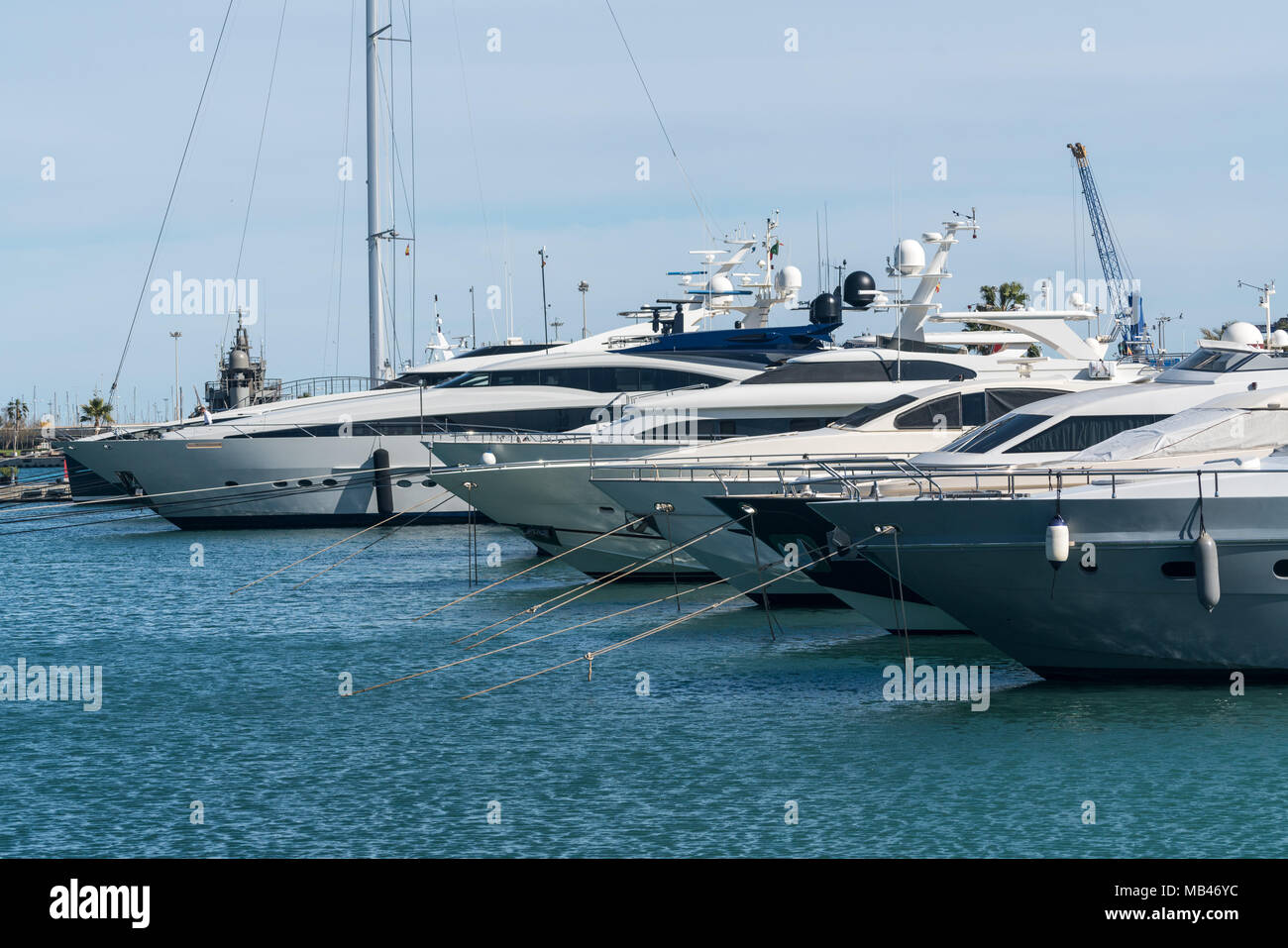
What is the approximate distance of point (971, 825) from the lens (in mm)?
12617

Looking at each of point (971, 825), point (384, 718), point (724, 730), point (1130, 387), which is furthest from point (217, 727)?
point (1130, 387)

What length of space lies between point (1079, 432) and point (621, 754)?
8.28 meters

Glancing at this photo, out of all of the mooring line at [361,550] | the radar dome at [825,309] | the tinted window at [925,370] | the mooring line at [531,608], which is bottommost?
the mooring line at [361,550]

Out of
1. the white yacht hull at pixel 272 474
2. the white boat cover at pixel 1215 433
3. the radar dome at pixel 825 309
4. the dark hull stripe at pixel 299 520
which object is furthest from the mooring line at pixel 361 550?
the white boat cover at pixel 1215 433

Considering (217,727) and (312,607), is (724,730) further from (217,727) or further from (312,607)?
(312,607)

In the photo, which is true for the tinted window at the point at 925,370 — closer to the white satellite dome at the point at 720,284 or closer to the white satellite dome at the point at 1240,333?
the white satellite dome at the point at 1240,333

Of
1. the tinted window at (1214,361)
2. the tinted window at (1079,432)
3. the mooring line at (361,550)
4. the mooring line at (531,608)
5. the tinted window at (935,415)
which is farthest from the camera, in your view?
the mooring line at (361,550)

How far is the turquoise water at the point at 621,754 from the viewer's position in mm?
12570

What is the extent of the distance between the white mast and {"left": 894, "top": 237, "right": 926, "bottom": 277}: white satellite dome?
51.0 ft

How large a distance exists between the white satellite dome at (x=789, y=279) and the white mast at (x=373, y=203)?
11842 millimetres

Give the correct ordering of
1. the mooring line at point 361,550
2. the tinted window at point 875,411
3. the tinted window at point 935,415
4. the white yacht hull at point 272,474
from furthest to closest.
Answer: the white yacht hull at point 272,474
the mooring line at point 361,550
the tinted window at point 875,411
the tinted window at point 935,415

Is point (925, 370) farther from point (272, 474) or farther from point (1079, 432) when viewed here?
point (272, 474)

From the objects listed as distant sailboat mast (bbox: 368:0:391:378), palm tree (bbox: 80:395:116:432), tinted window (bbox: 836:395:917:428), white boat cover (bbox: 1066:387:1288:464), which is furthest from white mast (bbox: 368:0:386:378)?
palm tree (bbox: 80:395:116:432)

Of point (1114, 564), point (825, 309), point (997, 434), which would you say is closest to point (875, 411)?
point (997, 434)
